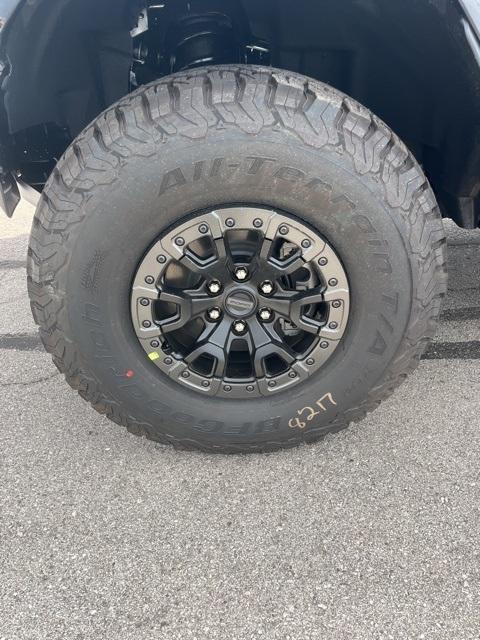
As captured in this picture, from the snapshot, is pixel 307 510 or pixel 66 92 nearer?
pixel 307 510

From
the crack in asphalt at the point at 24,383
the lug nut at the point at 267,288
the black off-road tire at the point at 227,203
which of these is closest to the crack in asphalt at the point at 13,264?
the crack in asphalt at the point at 24,383

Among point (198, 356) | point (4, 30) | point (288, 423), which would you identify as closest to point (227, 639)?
point (288, 423)

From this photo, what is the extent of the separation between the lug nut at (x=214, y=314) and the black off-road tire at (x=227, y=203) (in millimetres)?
271

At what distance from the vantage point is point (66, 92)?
7.27 ft

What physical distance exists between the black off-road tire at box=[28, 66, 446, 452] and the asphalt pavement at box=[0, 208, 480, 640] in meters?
0.33

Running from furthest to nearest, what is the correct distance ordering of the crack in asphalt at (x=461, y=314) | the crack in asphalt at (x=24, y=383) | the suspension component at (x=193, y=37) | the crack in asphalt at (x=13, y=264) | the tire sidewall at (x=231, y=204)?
the crack in asphalt at (x=13, y=264), the crack in asphalt at (x=461, y=314), the crack in asphalt at (x=24, y=383), the suspension component at (x=193, y=37), the tire sidewall at (x=231, y=204)

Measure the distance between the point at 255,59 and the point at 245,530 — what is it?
6.58 feet

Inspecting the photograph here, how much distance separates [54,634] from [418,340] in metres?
1.45

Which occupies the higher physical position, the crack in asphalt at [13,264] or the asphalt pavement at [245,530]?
the asphalt pavement at [245,530]

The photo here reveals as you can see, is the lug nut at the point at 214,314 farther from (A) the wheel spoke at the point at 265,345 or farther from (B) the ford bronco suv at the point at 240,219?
(A) the wheel spoke at the point at 265,345

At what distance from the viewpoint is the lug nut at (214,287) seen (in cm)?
175

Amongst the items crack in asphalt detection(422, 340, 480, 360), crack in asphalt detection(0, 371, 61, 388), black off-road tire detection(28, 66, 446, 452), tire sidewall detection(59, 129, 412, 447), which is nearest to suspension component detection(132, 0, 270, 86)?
black off-road tire detection(28, 66, 446, 452)

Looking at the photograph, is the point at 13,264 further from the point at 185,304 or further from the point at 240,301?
the point at 240,301

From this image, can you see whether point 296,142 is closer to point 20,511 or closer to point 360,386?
point 360,386
